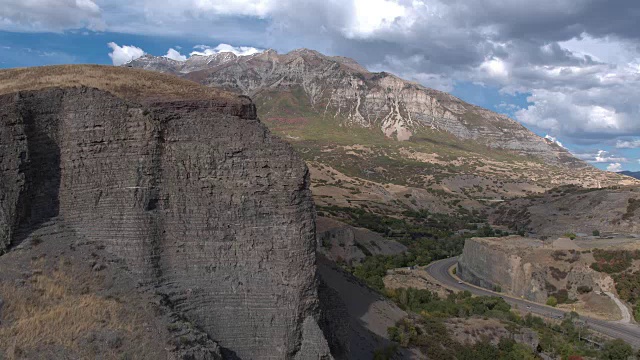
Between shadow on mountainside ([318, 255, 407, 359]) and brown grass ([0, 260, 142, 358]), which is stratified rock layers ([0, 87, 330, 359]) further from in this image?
shadow on mountainside ([318, 255, 407, 359])

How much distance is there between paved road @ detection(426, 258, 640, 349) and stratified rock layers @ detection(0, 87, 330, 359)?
36.3 metres

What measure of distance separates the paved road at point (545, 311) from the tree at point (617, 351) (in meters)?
3.02

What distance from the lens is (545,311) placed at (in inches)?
1967

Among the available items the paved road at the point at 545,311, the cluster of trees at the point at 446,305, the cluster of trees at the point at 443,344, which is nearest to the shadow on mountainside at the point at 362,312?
the cluster of trees at the point at 443,344

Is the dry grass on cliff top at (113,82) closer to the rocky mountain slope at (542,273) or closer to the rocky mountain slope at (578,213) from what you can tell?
the rocky mountain slope at (542,273)

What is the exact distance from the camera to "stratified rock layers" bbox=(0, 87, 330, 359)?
52.6 ft

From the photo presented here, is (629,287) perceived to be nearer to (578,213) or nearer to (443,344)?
(443,344)

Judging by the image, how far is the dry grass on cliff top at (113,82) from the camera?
688 inches

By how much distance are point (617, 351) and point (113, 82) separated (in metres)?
39.0

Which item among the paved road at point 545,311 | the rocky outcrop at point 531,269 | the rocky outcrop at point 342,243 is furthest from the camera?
the rocky outcrop at point 342,243

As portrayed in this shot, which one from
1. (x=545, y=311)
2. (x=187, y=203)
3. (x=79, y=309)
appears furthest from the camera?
(x=545, y=311)

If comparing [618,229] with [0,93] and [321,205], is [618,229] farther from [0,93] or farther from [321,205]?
[0,93]

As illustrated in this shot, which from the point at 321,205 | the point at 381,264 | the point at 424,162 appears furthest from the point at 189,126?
the point at 424,162

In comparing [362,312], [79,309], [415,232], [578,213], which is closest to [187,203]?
[79,309]
